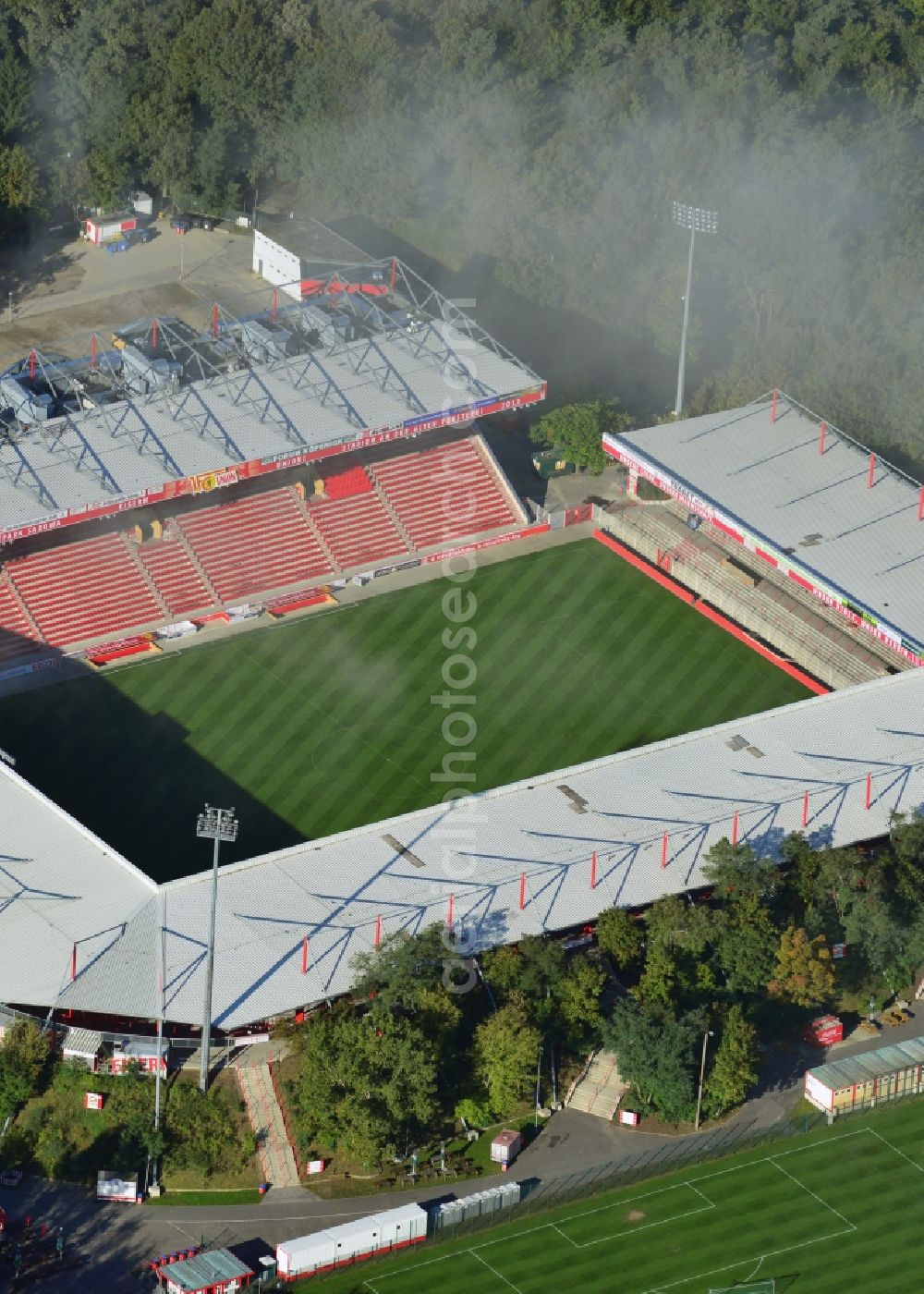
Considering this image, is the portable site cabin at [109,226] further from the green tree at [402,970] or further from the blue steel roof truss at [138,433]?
the green tree at [402,970]

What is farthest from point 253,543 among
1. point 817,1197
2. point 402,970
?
point 817,1197

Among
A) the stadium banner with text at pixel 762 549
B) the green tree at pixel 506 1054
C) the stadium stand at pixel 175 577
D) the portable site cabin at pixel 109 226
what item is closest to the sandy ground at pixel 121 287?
the portable site cabin at pixel 109 226

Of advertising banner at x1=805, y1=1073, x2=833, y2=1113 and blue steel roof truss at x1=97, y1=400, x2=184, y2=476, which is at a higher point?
blue steel roof truss at x1=97, y1=400, x2=184, y2=476

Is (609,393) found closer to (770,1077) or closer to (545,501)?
(545,501)

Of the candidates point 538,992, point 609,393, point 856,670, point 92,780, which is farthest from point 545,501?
point 538,992

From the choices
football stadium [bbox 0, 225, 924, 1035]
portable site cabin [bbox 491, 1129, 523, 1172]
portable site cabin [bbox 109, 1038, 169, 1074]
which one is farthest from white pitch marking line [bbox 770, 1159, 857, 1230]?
portable site cabin [bbox 109, 1038, 169, 1074]

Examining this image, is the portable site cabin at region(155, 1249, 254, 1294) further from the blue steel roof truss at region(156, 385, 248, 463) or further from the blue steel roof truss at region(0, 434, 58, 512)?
the blue steel roof truss at region(156, 385, 248, 463)
